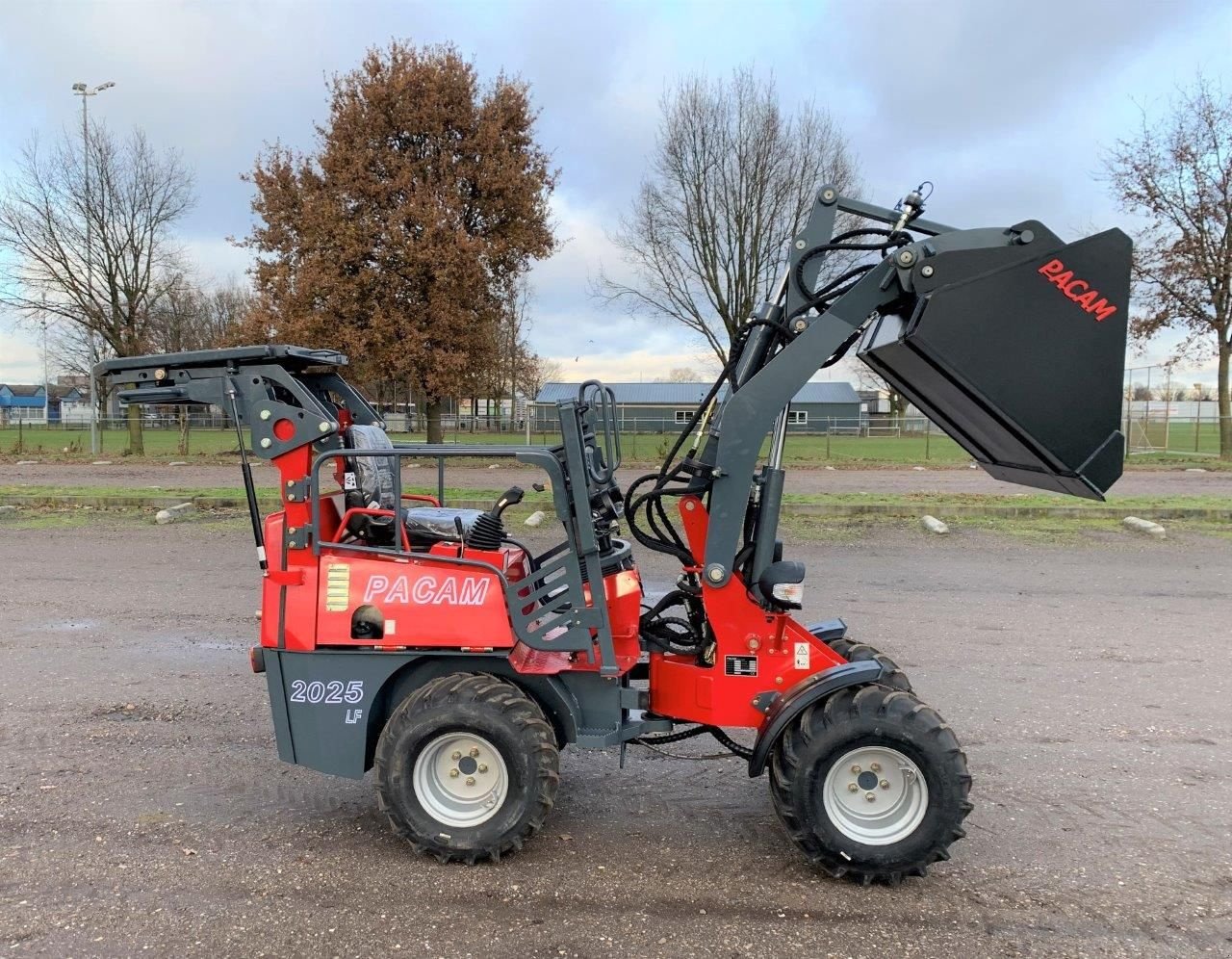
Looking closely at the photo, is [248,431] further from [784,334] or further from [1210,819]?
[1210,819]

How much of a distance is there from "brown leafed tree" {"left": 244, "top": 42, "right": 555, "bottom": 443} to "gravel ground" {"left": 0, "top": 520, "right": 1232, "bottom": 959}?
1434cm

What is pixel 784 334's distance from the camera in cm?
374

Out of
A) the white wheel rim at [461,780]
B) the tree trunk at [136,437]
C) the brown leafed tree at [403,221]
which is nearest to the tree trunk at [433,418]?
the brown leafed tree at [403,221]

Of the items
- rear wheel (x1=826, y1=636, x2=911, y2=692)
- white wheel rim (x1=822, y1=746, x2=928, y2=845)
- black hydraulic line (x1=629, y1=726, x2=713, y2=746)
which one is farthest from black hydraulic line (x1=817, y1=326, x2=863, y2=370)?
black hydraulic line (x1=629, y1=726, x2=713, y2=746)

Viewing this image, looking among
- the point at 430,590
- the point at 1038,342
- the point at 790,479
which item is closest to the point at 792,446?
the point at 790,479

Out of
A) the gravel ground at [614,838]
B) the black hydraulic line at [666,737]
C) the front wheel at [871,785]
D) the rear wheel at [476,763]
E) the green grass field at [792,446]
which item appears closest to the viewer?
the gravel ground at [614,838]

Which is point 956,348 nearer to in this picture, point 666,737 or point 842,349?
point 842,349

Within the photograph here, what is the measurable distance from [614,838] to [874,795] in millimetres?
1136

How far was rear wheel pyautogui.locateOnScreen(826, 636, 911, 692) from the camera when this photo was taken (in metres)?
3.93

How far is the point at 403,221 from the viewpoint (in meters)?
19.9

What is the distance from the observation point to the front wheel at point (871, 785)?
10.8ft

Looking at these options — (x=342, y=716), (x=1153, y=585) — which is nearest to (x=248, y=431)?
(x=342, y=716)

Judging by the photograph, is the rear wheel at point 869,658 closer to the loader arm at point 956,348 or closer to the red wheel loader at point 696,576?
the red wheel loader at point 696,576

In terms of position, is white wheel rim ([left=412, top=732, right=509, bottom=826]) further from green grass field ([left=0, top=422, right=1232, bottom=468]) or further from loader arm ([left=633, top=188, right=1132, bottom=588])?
green grass field ([left=0, top=422, right=1232, bottom=468])
